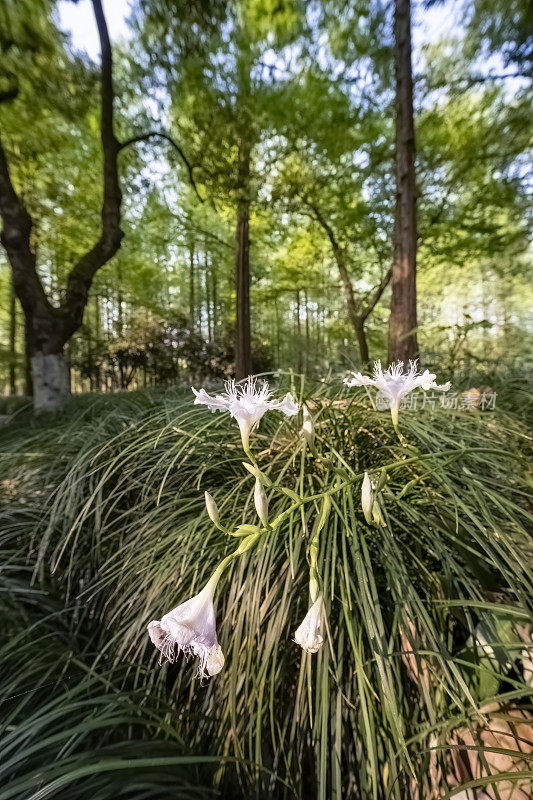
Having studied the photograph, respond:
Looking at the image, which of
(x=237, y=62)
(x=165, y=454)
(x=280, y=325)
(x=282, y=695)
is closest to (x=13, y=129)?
(x=237, y=62)

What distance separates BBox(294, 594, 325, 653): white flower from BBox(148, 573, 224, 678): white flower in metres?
0.13

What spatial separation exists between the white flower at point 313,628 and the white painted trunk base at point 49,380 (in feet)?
11.1

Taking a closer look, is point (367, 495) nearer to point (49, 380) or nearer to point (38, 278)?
point (49, 380)

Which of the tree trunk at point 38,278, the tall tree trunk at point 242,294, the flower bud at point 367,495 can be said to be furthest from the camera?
the tall tree trunk at point 242,294

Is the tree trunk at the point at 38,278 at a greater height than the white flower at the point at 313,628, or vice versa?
the tree trunk at the point at 38,278

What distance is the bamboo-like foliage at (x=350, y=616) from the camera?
0.70 m

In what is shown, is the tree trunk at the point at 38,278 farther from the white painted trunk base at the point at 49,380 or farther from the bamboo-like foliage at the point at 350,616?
the bamboo-like foliage at the point at 350,616

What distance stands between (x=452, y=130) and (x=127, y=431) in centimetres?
663

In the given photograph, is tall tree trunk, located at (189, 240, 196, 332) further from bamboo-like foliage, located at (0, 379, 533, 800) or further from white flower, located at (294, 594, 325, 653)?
white flower, located at (294, 594, 325, 653)

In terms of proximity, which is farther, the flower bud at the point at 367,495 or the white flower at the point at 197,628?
the flower bud at the point at 367,495
